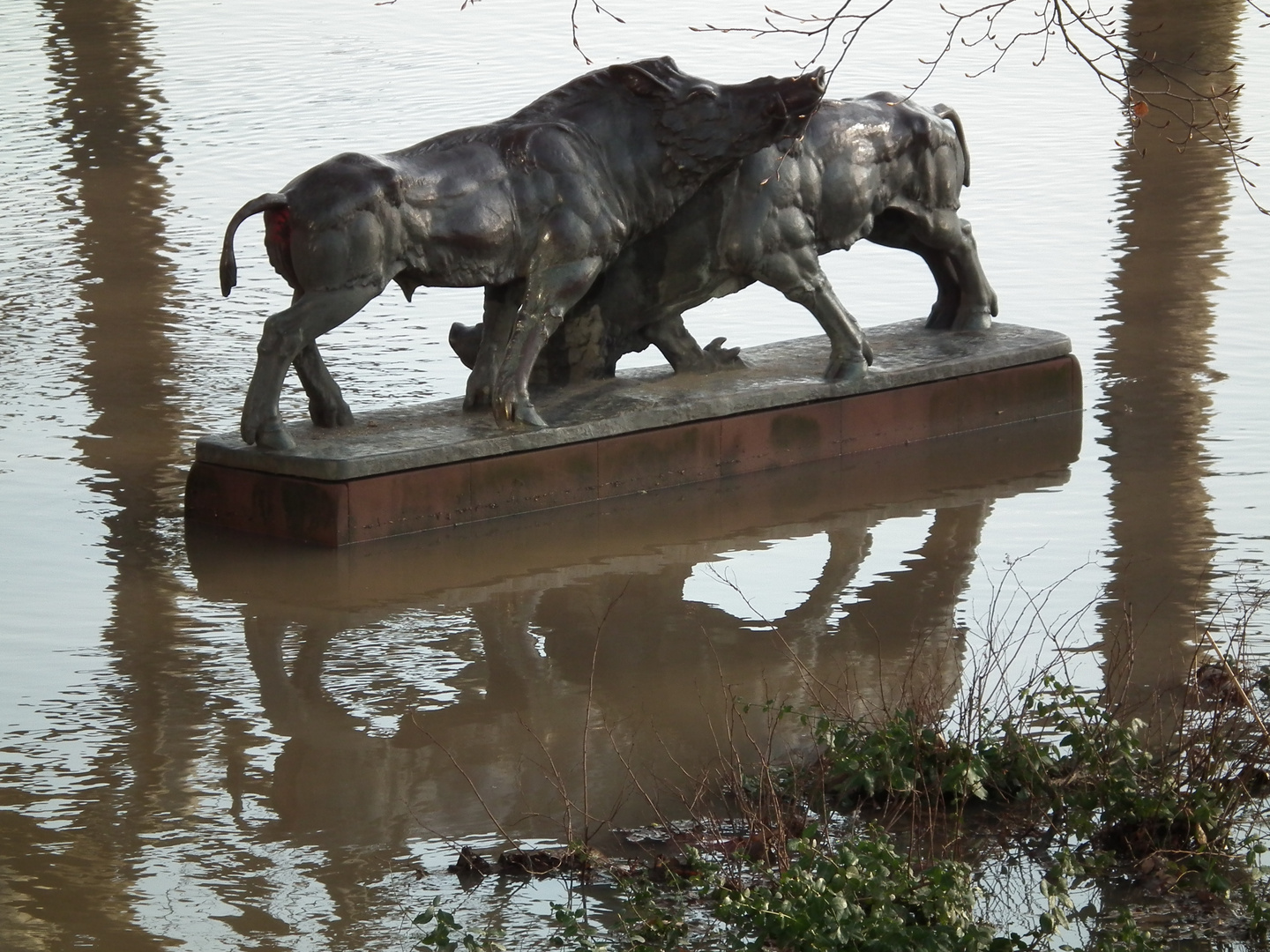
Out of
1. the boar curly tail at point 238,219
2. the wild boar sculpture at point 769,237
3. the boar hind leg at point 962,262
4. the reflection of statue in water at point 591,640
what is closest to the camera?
the reflection of statue in water at point 591,640

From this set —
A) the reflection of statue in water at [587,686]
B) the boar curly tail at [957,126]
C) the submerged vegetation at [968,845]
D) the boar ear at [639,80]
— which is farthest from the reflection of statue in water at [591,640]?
the boar ear at [639,80]

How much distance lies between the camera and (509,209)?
900 cm

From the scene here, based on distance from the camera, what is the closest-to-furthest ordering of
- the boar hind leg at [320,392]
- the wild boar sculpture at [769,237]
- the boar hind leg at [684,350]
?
the boar hind leg at [320,392] < the wild boar sculpture at [769,237] < the boar hind leg at [684,350]

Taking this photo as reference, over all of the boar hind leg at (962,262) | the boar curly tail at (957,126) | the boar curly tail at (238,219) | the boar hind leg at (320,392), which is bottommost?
the boar hind leg at (320,392)

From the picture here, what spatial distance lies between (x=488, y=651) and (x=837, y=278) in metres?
6.44

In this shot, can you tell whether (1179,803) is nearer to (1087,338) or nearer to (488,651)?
(488,651)

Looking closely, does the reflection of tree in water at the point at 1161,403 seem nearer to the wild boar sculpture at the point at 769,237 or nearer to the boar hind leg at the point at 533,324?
the wild boar sculpture at the point at 769,237

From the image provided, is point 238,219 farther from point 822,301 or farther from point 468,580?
point 822,301

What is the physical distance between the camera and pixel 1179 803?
5895 millimetres

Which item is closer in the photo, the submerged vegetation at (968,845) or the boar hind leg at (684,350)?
the submerged vegetation at (968,845)

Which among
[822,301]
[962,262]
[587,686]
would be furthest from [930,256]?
[587,686]

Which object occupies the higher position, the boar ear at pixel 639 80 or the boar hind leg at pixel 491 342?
the boar ear at pixel 639 80

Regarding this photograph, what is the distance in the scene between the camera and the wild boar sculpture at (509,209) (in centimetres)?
863

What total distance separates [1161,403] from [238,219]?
15.7ft
